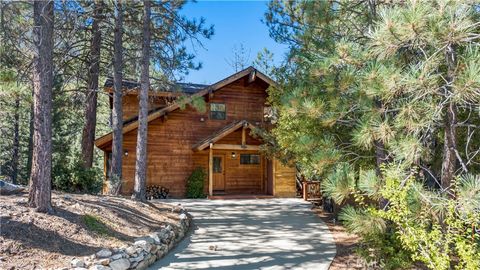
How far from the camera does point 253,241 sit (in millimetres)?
7355

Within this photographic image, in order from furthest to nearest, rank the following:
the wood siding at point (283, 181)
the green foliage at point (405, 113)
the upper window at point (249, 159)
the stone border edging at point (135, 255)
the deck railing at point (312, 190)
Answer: the upper window at point (249, 159)
the wood siding at point (283, 181)
the deck railing at point (312, 190)
the stone border edging at point (135, 255)
the green foliage at point (405, 113)

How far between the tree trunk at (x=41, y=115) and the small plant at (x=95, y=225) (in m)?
0.61

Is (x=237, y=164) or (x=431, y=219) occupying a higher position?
(x=237, y=164)

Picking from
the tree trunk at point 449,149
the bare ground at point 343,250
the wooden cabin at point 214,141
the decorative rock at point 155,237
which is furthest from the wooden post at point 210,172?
the tree trunk at point 449,149

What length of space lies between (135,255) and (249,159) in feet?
37.2

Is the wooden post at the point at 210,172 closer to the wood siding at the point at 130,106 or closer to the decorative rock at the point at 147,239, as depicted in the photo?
the wood siding at the point at 130,106

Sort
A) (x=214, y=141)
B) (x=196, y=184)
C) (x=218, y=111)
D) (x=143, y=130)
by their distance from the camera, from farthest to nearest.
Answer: (x=218, y=111)
(x=196, y=184)
(x=214, y=141)
(x=143, y=130)

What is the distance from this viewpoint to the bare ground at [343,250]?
589 centimetres

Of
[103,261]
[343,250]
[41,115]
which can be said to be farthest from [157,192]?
[103,261]

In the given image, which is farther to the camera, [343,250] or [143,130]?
[143,130]

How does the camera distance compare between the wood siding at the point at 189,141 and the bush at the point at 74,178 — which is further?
the wood siding at the point at 189,141

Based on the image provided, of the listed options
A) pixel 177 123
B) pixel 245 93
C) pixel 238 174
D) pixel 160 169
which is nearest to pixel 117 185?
pixel 160 169

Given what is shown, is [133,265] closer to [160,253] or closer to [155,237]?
[160,253]

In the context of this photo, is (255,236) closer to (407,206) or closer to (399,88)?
(407,206)
